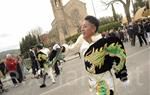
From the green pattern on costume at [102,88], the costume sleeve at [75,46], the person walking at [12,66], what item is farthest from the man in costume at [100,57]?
the person walking at [12,66]

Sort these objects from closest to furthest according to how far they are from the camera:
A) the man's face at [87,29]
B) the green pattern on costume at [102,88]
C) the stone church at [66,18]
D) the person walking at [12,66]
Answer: the green pattern on costume at [102,88], the man's face at [87,29], the person walking at [12,66], the stone church at [66,18]

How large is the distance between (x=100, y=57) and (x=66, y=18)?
102 metres

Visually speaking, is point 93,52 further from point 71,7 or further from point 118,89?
point 71,7

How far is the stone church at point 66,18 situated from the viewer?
3937 inches

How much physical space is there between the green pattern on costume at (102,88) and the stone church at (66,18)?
88105mm

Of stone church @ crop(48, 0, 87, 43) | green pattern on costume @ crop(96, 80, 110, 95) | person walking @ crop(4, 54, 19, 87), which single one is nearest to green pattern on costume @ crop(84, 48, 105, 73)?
green pattern on costume @ crop(96, 80, 110, 95)

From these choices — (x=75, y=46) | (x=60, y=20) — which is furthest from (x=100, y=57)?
(x=60, y=20)

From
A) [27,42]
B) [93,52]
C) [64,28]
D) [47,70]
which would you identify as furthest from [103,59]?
[64,28]

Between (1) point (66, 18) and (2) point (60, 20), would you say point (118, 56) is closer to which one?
(2) point (60, 20)

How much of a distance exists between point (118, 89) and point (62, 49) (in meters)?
5.00

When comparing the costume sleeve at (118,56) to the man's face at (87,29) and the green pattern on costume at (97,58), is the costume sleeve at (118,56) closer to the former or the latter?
the green pattern on costume at (97,58)

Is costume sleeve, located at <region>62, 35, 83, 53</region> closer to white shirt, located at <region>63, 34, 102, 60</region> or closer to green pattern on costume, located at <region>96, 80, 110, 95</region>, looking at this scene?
white shirt, located at <region>63, 34, 102, 60</region>

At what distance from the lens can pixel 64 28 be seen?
104 meters

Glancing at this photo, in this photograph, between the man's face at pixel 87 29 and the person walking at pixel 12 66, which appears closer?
the man's face at pixel 87 29
